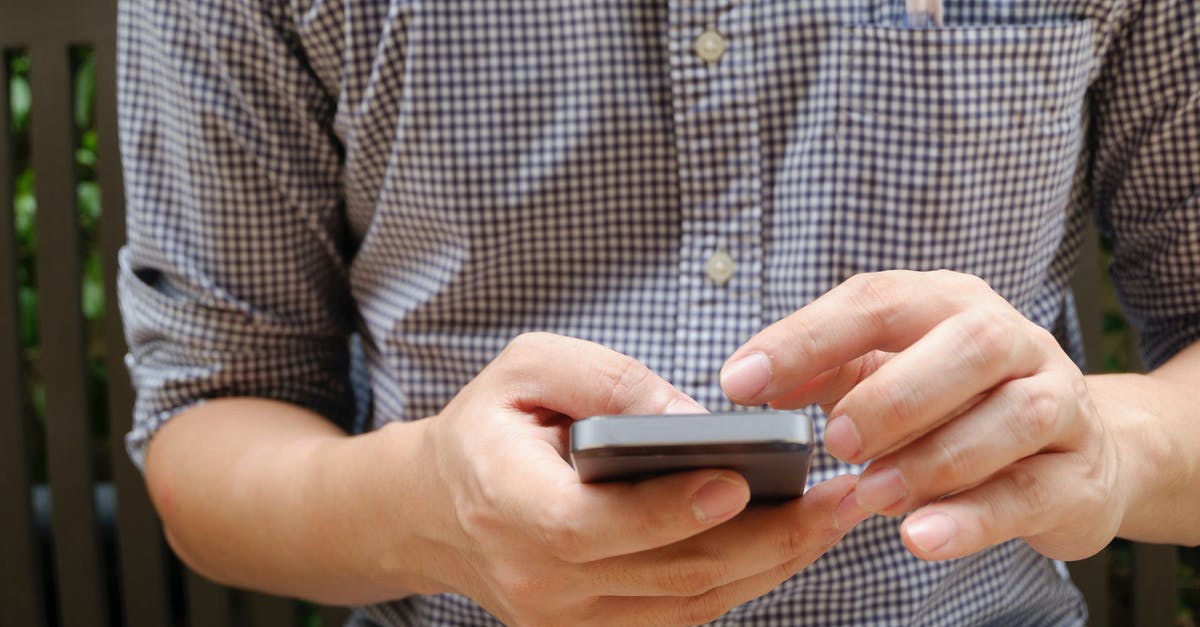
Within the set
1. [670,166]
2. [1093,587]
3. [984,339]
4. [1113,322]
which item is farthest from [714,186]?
[1113,322]

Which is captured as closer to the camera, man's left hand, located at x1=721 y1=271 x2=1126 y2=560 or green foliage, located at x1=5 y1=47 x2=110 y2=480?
man's left hand, located at x1=721 y1=271 x2=1126 y2=560

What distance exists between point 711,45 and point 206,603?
0.78 m

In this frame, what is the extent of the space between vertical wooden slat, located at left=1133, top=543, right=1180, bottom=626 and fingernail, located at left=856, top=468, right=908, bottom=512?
68cm

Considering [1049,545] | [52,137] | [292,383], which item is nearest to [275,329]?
[292,383]

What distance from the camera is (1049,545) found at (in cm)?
52

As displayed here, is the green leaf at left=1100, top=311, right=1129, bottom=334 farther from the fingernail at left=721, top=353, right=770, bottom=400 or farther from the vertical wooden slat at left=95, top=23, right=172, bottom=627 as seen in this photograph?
the vertical wooden slat at left=95, top=23, right=172, bottom=627

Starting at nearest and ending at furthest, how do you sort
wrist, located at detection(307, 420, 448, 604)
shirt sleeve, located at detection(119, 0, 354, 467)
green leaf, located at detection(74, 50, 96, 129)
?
wrist, located at detection(307, 420, 448, 604)
shirt sleeve, located at detection(119, 0, 354, 467)
green leaf, located at detection(74, 50, 96, 129)

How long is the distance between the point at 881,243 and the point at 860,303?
0.71ft

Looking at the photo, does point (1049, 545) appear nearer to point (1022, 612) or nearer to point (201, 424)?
point (1022, 612)

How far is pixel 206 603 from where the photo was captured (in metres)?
1.05

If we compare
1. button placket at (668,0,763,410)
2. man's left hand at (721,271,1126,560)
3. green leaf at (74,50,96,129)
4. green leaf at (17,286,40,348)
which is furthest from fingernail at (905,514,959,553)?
green leaf at (17,286,40,348)

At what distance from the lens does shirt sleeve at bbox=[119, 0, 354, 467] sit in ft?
2.33

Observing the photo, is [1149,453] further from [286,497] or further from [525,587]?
[286,497]

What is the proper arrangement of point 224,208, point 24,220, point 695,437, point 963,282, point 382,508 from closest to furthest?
point 695,437, point 963,282, point 382,508, point 224,208, point 24,220
